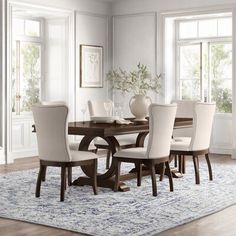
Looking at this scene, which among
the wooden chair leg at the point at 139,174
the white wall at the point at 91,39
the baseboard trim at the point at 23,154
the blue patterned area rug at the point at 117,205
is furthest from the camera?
the white wall at the point at 91,39

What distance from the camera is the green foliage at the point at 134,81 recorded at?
9.33 meters

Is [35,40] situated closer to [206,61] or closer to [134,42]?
[134,42]

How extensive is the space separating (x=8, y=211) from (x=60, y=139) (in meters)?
0.86

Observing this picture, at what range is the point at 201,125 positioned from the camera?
620 centimetres

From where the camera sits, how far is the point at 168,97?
939 centimetres

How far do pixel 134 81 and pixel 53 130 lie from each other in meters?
4.24

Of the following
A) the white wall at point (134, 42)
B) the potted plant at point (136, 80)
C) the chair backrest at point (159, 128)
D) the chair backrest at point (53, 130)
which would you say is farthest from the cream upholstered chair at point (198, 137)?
the white wall at point (134, 42)

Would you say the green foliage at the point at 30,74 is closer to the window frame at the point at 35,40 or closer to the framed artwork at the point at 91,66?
the window frame at the point at 35,40

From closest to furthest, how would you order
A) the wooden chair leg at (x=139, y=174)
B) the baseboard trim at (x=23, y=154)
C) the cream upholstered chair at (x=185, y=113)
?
the wooden chair leg at (x=139, y=174) < the cream upholstered chair at (x=185, y=113) < the baseboard trim at (x=23, y=154)

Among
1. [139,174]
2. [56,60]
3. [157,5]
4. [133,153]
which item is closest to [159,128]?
[133,153]

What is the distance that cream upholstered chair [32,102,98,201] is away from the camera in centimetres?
521

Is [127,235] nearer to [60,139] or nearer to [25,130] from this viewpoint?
[60,139]

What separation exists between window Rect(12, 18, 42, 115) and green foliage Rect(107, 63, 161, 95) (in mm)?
1345

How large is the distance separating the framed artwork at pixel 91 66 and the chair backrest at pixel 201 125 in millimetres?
3478
